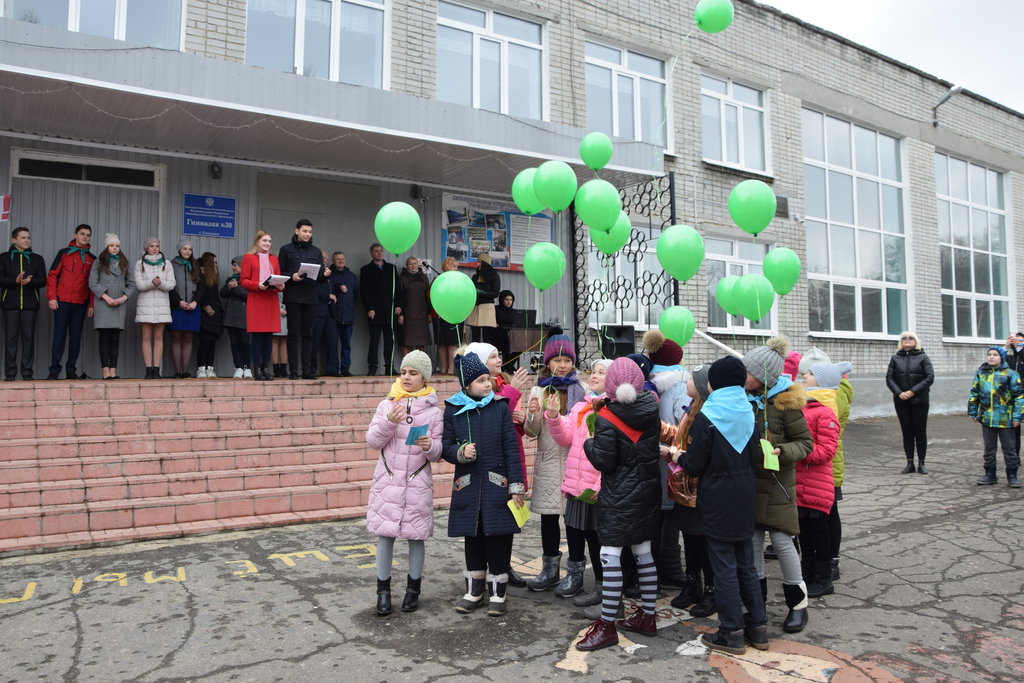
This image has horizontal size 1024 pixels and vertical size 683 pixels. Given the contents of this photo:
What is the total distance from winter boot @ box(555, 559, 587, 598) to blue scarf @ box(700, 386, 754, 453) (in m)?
1.34

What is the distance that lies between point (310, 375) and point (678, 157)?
8.02m

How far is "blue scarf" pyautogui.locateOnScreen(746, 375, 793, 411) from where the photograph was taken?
160 inches

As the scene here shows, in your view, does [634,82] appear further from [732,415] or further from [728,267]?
[732,415]

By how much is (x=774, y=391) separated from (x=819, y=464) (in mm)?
611

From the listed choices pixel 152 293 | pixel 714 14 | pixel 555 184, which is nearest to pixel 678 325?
pixel 555 184

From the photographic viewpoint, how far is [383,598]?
400 cm

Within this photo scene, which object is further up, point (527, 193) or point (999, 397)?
point (527, 193)

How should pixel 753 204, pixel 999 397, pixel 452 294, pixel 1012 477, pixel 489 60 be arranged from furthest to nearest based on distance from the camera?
pixel 489 60, pixel 999 397, pixel 1012 477, pixel 753 204, pixel 452 294

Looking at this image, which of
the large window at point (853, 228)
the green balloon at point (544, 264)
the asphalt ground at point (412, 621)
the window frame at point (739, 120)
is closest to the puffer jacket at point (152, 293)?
the asphalt ground at point (412, 621)

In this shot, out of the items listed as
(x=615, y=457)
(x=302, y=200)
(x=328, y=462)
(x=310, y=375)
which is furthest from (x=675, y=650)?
(x=302, y=200)

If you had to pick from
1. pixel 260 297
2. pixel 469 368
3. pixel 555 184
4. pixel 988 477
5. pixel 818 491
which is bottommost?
pixel 988 477

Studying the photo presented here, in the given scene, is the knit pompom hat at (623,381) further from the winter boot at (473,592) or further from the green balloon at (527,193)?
the green balloon at (527,193)

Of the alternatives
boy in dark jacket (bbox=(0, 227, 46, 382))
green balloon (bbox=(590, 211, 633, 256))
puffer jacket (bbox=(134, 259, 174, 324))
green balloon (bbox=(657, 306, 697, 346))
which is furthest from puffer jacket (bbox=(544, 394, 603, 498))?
→ boy in dark jacket (bbox=(0, 227, 46, 382))

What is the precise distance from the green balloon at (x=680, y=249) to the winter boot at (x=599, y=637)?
2.73 meters
